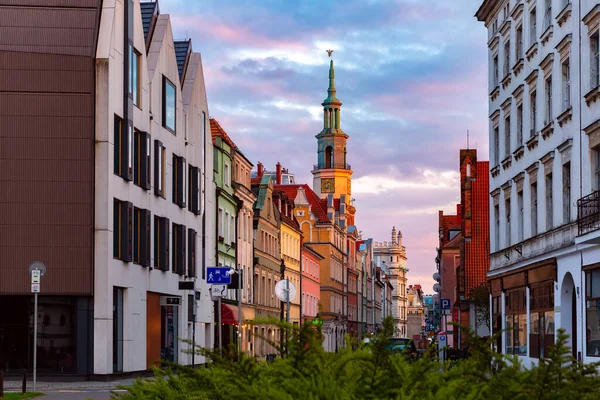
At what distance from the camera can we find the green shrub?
5.30 metres

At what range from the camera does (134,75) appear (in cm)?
3950

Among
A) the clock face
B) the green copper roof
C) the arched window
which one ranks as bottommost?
the clock face

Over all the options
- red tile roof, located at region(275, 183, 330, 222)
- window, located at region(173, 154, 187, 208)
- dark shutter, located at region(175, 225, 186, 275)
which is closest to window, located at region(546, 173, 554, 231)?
window, located at region(173, 154, 187, 208)

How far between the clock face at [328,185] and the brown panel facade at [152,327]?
116614 mm

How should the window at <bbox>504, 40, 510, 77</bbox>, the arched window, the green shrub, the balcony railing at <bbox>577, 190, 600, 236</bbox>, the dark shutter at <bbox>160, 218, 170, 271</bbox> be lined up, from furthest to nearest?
the arched window < the dark shutter at <bbox>160, 218, 170, 271</bbox> < the window at <bbox>504, 40, 510, 77</bbox> < the balcony railing at <bbox>577, 190, 600, 236</bbox> < the green shrub

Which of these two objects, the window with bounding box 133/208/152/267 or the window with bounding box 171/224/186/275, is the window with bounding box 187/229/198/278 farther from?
the window with bounding box 133/208/152/267

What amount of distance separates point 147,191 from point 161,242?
3502 mm

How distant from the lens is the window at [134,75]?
38.6 meters

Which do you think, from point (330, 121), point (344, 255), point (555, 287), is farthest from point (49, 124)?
point (330, 121)

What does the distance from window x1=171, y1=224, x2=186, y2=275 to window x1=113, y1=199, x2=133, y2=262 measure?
8308 millimetres

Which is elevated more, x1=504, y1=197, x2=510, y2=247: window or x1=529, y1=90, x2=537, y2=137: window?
x1=529, y1=90, x2=537, y2=137: window

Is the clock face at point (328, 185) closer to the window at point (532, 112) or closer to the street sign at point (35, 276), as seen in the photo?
the window at point (532, 112)

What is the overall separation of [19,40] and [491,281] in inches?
737

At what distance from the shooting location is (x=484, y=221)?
67.6 meters
